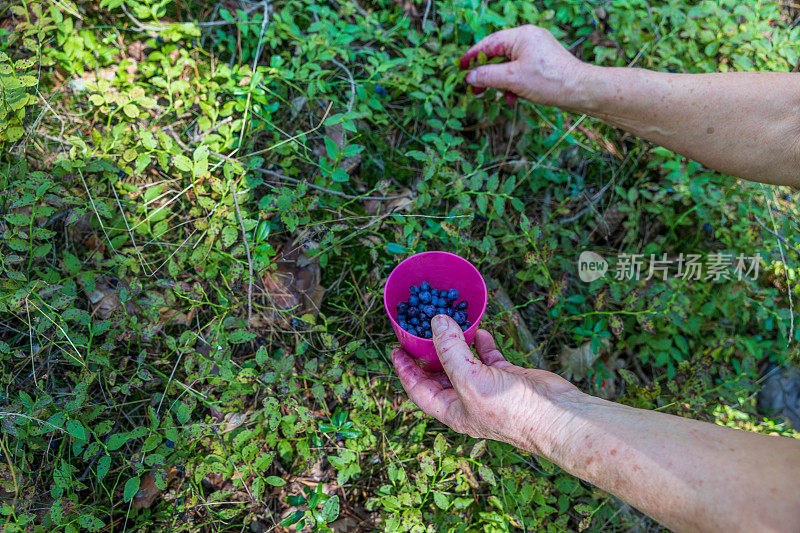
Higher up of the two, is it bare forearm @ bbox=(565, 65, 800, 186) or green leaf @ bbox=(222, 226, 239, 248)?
bare forearm @ bbox=(565, 65, 800, 186)

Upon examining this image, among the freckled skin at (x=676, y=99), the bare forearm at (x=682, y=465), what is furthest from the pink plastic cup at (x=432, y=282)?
the freckled skin at (x=676, y=99)

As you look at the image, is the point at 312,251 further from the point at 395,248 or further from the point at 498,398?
the point at 498,398

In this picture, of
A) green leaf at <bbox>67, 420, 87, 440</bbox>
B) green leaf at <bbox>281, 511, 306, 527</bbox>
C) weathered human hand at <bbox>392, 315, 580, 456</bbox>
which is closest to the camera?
weathered human hand at <bbox>392, 315, 580, 456</bbox>

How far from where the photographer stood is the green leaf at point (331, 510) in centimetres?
186

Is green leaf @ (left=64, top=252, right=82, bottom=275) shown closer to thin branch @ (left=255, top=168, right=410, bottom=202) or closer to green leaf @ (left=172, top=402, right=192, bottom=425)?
green leaf @ (left=172, top=402, right=192, bottom=425)

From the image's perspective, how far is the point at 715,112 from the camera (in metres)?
2.02

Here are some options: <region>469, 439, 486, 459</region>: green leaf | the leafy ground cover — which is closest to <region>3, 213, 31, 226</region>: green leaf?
the leafy ground cover

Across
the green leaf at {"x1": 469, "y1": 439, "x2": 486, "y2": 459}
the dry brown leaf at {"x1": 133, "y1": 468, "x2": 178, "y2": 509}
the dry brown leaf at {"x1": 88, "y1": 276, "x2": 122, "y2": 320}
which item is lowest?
the dry brown leaf at {"x1": 133, "y1": 468, "x2": 178, "y2": 509}

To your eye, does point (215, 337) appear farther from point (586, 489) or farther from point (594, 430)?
point (586, 489)

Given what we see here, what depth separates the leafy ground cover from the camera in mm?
1905

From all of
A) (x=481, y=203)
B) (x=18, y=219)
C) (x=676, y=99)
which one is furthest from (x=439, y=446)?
(x=18, y=219)

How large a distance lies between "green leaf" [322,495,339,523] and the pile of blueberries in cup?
2.36 ft

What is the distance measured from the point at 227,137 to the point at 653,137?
1973 mm

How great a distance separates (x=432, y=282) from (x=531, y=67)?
111 cm
